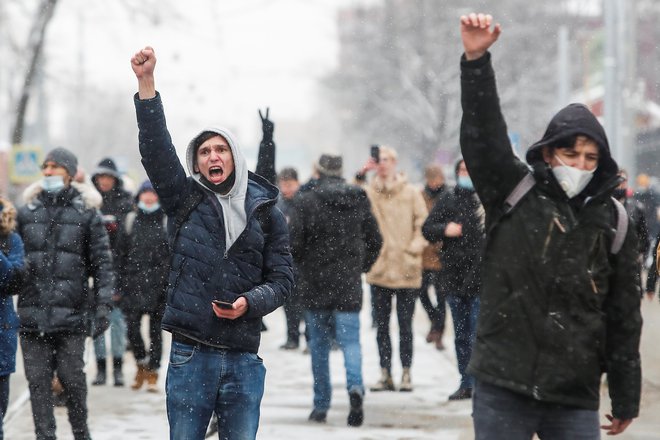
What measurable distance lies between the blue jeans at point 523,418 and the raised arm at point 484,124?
61 cm

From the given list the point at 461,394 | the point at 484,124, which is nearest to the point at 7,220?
the point at 484,124

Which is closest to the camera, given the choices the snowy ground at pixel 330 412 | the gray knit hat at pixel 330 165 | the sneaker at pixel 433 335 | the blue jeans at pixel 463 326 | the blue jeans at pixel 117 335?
the snowy ground at pixel 330 412

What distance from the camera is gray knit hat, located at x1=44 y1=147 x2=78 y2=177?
23.3 ft

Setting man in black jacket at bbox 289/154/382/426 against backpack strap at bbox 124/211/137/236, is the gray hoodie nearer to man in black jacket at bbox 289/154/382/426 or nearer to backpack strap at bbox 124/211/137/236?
man in black jacket at bbox 289/154/382/426

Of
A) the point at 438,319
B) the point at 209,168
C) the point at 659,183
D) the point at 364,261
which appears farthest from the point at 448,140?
the point at 209,168

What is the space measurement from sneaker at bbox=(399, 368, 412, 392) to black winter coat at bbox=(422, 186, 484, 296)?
39.9 inches

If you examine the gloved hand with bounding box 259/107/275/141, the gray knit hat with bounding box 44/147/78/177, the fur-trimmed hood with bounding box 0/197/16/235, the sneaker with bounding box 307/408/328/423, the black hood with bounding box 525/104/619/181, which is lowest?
the sneaker with bounding box 307/408/328/423

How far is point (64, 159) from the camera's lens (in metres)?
7.15

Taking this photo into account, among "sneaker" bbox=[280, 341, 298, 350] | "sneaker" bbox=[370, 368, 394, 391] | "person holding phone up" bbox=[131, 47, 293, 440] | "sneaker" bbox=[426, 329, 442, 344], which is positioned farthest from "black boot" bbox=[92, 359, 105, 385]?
"person holding phone up" bbox=[131, 47, 293, 440]

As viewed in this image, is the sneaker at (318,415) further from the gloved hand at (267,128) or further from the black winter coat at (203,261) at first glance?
the black winter coat at (203,261)

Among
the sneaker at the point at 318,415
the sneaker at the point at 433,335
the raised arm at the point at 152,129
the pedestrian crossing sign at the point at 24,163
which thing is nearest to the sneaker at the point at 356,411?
the sneaker at the point at 318,415

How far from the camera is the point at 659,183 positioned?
35.3 meters

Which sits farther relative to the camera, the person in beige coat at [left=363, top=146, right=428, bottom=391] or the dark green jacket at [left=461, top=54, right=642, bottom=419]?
the person in beige coat at [left=363, top=146, right=428, bottom=391]

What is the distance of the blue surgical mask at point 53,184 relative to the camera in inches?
278
